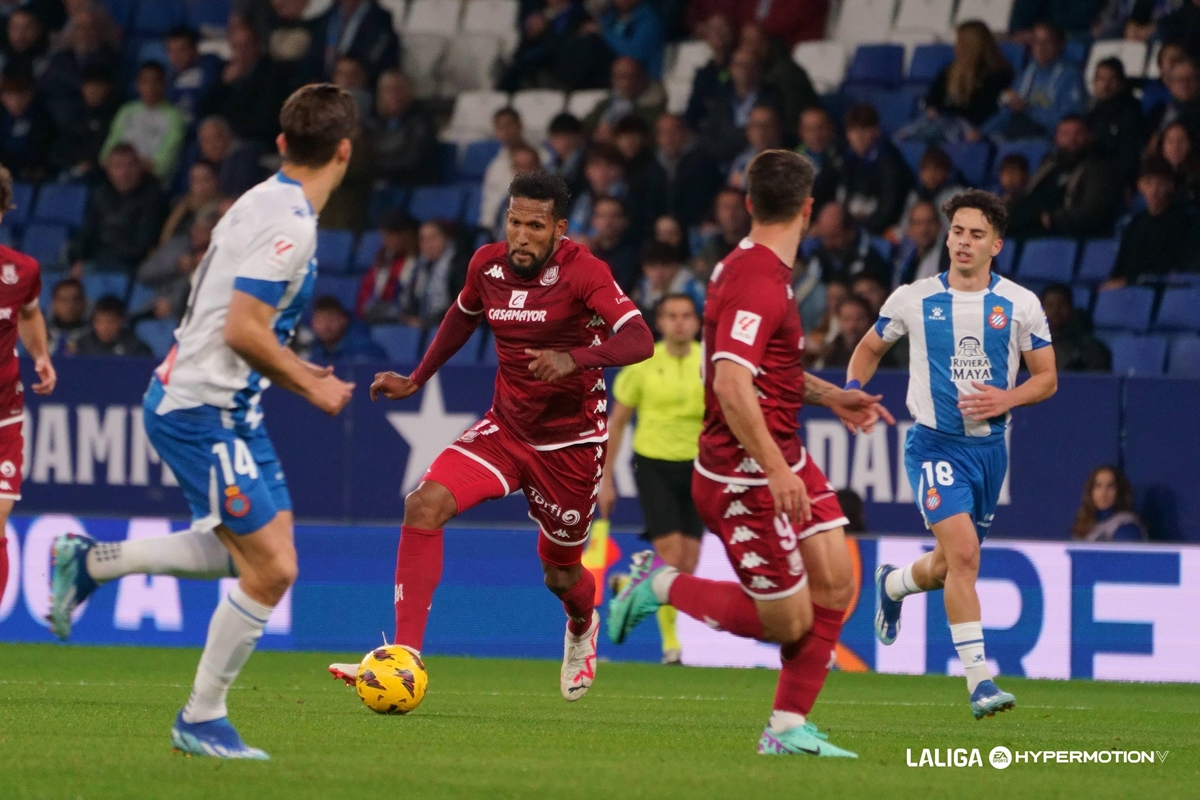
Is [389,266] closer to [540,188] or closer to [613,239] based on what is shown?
[613,239]

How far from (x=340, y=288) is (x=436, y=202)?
1447 mm

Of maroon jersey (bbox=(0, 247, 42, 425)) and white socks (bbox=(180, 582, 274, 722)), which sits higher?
maroon jersey (bbox=(0, 247, 42, 425))

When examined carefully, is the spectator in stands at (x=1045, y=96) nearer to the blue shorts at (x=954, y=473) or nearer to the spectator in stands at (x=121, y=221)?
the blue shorts at (x=954, y=473)

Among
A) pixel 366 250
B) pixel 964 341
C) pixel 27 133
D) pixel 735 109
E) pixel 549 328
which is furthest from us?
pixel 27 133

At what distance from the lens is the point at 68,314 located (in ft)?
51.1

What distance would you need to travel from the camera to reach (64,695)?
8977mm

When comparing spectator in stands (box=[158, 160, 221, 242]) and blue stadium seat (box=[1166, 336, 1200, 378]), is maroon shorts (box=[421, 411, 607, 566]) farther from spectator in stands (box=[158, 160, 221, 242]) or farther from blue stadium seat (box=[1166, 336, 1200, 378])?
spectator in stands (box=[158, 160, 221, 242])

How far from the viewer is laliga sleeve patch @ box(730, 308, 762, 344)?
6430mm

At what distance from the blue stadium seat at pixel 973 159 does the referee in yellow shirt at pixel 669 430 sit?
13.0 ft

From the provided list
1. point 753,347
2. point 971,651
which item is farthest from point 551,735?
point 971,651

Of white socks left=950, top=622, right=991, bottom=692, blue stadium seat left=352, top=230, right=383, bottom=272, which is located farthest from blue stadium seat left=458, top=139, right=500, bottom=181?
white socks left=950, top=622, right=991, bottom=692

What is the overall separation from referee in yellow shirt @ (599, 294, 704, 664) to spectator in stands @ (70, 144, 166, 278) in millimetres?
6459

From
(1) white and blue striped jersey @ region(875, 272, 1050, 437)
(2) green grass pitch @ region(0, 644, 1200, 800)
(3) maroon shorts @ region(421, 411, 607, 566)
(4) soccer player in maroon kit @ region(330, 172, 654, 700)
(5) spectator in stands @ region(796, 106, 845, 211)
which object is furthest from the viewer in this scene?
(5) spectator in stands @ region(796, 106, 845, 211)

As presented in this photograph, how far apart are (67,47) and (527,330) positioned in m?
12.2
